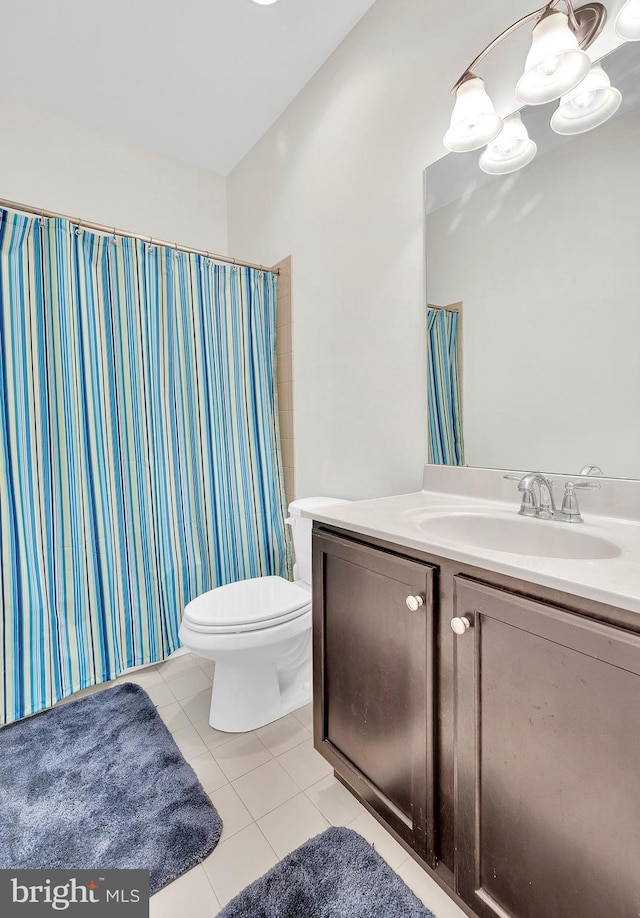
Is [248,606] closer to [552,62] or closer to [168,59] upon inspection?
[552,62]

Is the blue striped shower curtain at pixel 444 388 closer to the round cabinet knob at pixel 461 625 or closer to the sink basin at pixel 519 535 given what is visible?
the sink basin at pixel 519 535

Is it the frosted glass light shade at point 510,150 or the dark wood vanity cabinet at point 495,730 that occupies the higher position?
the frosted glass light shade at point 510,150

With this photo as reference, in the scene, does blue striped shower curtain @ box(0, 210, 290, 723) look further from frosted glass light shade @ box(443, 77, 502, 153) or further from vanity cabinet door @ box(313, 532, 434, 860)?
frosted glass light shade @ box(443, 77, 502, 153)

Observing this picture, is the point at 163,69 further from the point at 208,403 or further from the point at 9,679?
the point at 9,679

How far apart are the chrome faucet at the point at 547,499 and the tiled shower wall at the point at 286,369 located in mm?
1269

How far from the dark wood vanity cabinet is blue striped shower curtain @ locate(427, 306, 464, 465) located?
0.52 metres

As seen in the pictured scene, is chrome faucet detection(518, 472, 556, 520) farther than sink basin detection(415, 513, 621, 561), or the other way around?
chrome faucet detection(518, 472, 556, 520)

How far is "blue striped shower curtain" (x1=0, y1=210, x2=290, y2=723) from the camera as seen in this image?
1593 millimetres

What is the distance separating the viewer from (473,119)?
1178 mm

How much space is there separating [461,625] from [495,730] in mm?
187

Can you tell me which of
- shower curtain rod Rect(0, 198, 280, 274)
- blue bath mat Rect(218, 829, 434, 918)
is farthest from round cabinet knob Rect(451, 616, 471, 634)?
shower curtain rod Rect(0, 198, 280, 274)

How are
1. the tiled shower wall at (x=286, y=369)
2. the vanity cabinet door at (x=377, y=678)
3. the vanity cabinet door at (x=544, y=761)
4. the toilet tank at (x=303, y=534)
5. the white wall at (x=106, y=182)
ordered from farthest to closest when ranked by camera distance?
the tiled shower wall at (x=286, y=369) < the white wall at (x=106, y=182) < the toilet tank at (x=303, y=534) < the vanity cabinet door at (x=377, y=678) < the vanity cabinet door at (x=544, y=761)

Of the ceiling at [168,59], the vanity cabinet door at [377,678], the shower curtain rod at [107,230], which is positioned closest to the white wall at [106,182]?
the ceiling at [168,59]

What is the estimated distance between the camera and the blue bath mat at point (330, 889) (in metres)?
0.94
